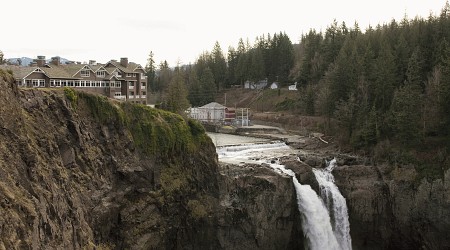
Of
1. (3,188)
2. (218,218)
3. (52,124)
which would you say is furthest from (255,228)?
(3,188)

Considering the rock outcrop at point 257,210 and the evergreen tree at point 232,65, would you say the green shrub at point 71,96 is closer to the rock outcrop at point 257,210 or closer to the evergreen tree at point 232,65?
the rock outcrop at point 257,210

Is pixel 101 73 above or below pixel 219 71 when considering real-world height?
below

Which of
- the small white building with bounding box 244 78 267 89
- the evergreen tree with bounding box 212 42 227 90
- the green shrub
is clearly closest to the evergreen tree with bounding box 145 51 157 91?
the evergreen tree with bounding box 212 42 227 90

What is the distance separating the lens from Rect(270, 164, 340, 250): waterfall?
117ft

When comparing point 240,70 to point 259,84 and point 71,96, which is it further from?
point 71,96

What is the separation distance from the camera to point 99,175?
26.7 metres

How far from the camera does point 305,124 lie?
6700cm

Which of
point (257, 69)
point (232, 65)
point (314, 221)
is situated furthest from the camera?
point (232, 65)

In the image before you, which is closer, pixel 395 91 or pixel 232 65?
pixel 395 91

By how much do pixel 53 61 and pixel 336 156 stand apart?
3301 cm

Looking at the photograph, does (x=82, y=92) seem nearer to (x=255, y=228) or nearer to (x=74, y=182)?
(x=74, y=182)

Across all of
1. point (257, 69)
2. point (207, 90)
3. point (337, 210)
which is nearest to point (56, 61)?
point (337, 210)

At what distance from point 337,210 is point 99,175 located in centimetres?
2195

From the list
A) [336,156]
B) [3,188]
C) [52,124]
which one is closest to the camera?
[3,188]
